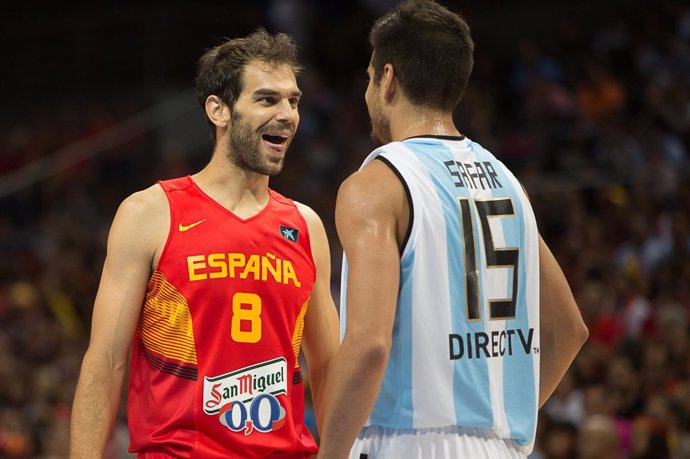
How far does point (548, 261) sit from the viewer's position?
155 inches

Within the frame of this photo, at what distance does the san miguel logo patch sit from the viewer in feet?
12.9

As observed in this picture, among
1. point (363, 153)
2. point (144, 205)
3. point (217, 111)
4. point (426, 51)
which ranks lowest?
point (363, 153)

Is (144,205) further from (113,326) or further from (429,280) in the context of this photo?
(429,280)

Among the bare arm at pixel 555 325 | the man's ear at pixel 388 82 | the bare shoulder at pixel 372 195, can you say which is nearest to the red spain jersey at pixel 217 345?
the bare shoulder at pixel 372 195

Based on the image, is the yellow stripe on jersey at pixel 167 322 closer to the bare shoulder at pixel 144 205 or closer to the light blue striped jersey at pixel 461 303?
the bare shoulder at pixel 144 205

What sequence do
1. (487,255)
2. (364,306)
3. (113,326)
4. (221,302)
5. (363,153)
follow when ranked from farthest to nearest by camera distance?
(363,153), (221,302), (113,326), (487,255), (364,306)

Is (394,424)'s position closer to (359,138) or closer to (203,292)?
(203,292)

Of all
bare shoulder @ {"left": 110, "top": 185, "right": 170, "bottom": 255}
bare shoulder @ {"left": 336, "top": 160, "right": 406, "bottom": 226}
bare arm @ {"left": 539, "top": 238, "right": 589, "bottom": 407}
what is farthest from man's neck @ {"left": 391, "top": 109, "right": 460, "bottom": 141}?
bare shoulder @ {"left": 110, "top": 185, "right": 170, "bottom": 255}

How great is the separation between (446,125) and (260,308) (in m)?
0.99

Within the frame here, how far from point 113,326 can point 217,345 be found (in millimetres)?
382

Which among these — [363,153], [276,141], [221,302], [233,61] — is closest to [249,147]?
[276,141]

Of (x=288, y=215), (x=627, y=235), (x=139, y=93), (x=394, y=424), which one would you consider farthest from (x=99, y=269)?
(x=394, y=424)

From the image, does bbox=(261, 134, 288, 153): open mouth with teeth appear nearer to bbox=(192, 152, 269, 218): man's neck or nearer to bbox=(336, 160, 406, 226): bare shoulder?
bbox=(192, 152, 269, 218): man's neck

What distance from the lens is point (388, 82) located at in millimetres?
3727
